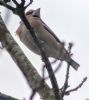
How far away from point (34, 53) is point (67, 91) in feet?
6.56

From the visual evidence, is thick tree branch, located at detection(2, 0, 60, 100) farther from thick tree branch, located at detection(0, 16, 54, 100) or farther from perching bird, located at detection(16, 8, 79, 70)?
perching bird, located at detection(16, 8, 79, 70)

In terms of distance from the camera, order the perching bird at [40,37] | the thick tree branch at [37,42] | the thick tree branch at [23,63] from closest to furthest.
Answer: the thick tree branch at [37,42] → the thick tree branch at [23,63] → the perching bird at [40,37]

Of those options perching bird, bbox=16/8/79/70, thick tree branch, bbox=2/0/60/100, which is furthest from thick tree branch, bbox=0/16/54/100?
perching bird, bbox=16/8/79/70

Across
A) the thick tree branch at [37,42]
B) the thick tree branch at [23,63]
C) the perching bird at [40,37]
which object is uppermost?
the thick tree branch at [37,42]

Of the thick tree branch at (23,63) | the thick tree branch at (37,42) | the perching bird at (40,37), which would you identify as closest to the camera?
the thick tree branch at (37,42)

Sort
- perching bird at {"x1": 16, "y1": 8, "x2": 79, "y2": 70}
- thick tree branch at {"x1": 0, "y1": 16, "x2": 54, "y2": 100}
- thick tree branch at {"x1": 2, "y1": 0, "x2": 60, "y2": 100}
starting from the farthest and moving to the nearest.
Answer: perching bird at {"x1": 16, "y1": 8, "x2": 79, "y2": 70} → thick tree branch at {"x1": 0, "y1": 16, "x2": 54, "y2": 100} → thick tree branch at {"x1": 2, "y1": 0, "x2": 60, "y2": 100}

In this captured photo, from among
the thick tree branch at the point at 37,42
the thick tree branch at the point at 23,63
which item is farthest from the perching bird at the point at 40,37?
the thick tree branch at the point at 37,42

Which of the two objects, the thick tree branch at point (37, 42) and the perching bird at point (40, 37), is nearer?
the thick tree branch at point (37, 42)

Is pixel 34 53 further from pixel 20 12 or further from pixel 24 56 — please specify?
pixel 20 12

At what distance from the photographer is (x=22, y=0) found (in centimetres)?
249

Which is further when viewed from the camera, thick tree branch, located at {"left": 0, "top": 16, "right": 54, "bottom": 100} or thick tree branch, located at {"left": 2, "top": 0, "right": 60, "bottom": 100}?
thick tree branch, located at {"left": 0, "top": 16, "right": 54, "bottom": 100}

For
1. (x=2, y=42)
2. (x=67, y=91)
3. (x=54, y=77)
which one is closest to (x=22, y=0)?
(x=54, y=77)

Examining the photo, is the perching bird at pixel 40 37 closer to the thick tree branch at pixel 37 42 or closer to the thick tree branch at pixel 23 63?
the thick tree branch at pixel 23 63

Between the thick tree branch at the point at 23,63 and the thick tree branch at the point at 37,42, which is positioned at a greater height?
the thick tree branch at the point at 37,42
